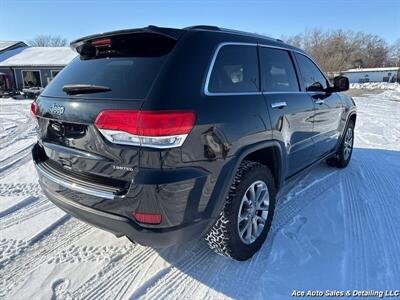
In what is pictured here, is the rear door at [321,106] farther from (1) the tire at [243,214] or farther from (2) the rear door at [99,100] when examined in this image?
(2) the rear door at [99,100]

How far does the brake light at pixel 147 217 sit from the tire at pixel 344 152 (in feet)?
12.8

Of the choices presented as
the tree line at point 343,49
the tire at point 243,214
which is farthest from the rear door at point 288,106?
the tree line at point 343,49

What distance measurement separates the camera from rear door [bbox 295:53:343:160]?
3562mm

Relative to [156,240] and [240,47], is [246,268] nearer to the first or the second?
[156,240]

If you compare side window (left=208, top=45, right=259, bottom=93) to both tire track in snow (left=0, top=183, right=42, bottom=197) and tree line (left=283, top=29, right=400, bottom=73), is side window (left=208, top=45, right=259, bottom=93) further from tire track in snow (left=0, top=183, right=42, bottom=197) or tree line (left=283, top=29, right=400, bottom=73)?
tree line (left=283, top=29, right=400, bottom=73)

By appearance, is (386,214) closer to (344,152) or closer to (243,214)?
(344,152)

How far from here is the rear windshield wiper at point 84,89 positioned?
202 cm

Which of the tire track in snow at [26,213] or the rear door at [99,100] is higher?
the rear door at [99,100]

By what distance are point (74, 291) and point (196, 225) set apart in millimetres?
1099

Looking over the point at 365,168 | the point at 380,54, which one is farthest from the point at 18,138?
the point at 380,54

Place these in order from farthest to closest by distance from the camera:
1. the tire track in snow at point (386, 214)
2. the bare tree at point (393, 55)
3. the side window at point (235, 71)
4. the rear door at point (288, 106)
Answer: the bare tree at point (393, 55) → the rear door at point (288, 106) → the tire track in snow at point (386, 214) → the side window at point (235, 71)

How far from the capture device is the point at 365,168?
16.4 ft

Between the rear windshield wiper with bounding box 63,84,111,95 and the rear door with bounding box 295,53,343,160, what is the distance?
7.87 ft

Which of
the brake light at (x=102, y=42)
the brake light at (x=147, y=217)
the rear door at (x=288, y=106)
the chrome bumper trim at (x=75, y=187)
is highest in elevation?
the brake light at (x=102, y=42)
